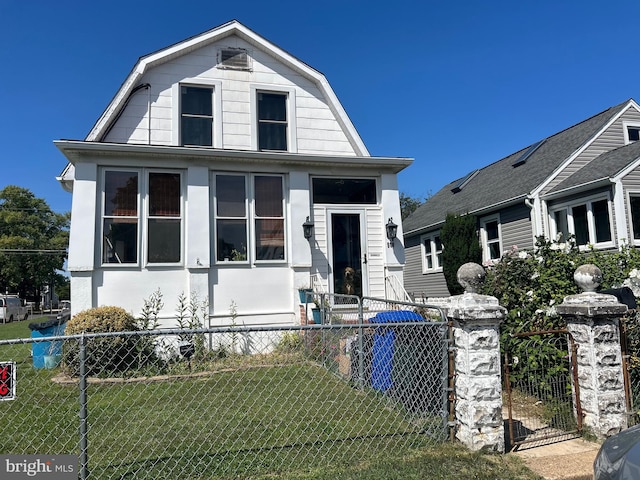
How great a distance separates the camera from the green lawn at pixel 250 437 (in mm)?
3357

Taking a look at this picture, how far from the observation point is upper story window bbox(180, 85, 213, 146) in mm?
9664

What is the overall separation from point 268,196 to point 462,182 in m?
14.1

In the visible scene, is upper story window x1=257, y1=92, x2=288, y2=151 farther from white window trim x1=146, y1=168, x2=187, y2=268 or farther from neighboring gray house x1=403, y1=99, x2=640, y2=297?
neighboring gray house x1=403, y1=99, x2=640, y2=297

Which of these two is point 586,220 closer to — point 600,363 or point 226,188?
Result: point 600,363

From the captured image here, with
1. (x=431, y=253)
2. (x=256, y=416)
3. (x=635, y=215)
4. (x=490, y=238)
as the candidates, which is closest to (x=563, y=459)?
(x=256, y=416)

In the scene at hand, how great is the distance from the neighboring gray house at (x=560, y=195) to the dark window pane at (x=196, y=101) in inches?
391

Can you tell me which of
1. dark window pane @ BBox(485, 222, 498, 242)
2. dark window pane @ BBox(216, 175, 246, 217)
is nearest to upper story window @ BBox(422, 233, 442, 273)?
dark window pane @ BBox(485, 222, 498, 242)

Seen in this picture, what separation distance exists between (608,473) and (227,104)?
9.41m

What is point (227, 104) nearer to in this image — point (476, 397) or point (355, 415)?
point (355, 415)

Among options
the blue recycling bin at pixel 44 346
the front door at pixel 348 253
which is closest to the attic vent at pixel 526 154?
the front door at pixel 348 253

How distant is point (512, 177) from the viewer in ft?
53.3

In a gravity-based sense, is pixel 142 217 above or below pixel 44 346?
above

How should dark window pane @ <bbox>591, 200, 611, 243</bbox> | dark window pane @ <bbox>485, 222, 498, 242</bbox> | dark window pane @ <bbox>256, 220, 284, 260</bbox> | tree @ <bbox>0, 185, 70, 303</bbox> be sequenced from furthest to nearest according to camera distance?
1. tree @ <bbox>0, 185, 70, 303</bbox>
2. dark window pane @ <bbox>485, 222, 498, 242</bbox>
3. dark window pane @ <bbox>591, 200, 611, 243</bbox>
4. dark window pane @ <bbox>256, 220, 284, 260</bbox>

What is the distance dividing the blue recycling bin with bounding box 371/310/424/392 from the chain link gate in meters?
1.16
